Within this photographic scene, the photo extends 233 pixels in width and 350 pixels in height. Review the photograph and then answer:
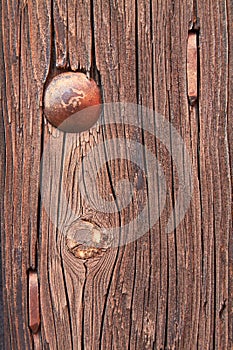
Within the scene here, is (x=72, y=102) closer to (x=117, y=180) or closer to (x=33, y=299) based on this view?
(x=117, y=180)

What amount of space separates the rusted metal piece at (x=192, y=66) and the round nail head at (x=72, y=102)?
22 centimetres

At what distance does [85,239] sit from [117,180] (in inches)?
6.4

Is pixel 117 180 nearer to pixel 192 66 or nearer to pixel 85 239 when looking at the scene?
pixel 85 239

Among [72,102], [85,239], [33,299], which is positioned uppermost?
[72,102]

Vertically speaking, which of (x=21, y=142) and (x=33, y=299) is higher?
(x=21, y=142)

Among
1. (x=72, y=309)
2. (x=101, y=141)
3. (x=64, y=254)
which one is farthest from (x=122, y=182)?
(x=72, y=309)

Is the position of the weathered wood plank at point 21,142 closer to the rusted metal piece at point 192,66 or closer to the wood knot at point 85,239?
the wood knot at point 85,239

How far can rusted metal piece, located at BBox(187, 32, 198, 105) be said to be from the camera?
1.03 meters

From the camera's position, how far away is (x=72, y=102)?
1000 mm

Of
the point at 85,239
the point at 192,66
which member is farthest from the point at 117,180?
the point at 192,66

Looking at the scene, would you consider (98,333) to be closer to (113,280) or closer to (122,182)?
(113,280)

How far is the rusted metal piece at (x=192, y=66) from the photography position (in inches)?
40.6

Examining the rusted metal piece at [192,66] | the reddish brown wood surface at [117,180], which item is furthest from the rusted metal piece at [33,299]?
the rusted metal piece at [192,66]

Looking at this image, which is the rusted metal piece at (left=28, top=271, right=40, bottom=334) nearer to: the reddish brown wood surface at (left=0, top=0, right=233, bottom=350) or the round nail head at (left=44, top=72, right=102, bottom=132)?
the reddish brown wood surface at (left=0, top=0, right=233, bottom=350)
